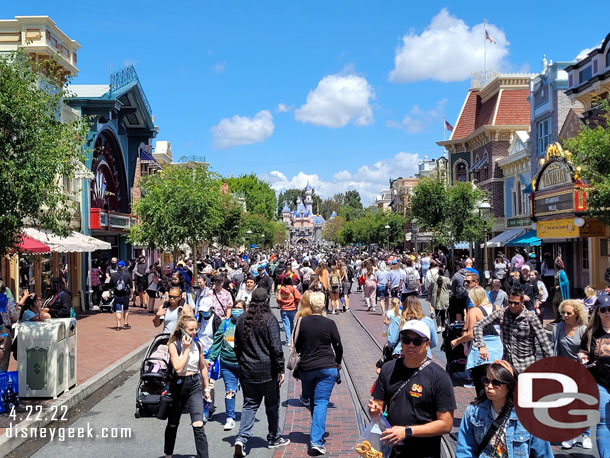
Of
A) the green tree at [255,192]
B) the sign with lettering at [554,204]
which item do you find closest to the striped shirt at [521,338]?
the sign with lettering at [554,204]

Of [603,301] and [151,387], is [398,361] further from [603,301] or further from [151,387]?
[151,387]

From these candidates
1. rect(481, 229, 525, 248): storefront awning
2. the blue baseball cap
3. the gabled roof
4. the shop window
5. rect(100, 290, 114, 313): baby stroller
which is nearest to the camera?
the blue baseball cap

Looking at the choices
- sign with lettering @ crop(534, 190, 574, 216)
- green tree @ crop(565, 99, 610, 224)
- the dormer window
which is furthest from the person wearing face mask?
the dormer window

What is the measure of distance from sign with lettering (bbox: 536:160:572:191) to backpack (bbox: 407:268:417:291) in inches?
332

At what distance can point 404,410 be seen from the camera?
4188 mm

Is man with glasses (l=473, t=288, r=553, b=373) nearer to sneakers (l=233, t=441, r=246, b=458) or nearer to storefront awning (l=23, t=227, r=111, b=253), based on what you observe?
sneakers (l=233, t=441, r=246, b=458)

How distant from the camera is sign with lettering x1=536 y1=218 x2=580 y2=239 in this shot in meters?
23.8

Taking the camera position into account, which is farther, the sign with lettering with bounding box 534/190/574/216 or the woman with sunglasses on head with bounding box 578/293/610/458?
the sign with lettering with bounding box 534/190/574/216

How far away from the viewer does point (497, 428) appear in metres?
3.96

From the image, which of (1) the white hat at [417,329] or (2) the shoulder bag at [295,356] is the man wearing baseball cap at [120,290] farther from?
(1) the white hat at [417,329]

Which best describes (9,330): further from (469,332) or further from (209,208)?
(209,208)

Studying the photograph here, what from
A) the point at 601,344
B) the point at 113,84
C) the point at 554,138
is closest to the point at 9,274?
the point at 113,84

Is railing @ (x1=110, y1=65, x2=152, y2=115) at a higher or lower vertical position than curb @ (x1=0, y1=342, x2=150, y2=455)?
higher

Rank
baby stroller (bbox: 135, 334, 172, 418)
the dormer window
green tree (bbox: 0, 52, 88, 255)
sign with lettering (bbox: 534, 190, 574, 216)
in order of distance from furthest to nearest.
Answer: the dormer window
sign with lettering (bbox: 534, 190, 574, 216)
green tree (bbox: 0, 52, 88, 255)
baby stroller (bbox: 135, 334, 172, 418)
